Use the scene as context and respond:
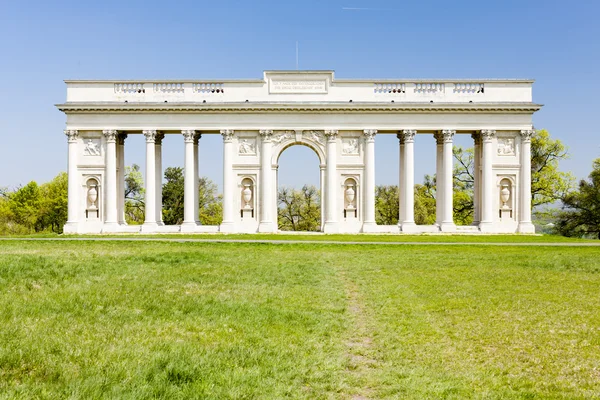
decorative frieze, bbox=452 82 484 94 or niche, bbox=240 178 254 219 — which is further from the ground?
decorative frieze, bbox=452 82 484 94

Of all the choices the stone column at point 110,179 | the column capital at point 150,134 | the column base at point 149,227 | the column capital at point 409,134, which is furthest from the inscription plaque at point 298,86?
the column base at point 149,227

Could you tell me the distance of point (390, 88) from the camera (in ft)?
181

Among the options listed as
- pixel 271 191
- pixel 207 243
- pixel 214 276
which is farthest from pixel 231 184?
pixel 214 276

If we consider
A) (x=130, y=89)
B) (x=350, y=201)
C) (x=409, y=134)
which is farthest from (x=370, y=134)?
(x=130, y=89)

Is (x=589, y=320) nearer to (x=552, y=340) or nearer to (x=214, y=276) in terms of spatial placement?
(x=552, y=340)

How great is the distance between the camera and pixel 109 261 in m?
22.8

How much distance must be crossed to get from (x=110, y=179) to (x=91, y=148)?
429cm

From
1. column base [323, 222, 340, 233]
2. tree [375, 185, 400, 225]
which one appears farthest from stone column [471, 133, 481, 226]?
tree [375, 185, 400, 225]

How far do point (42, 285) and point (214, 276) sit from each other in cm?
591

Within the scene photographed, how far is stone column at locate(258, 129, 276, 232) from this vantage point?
55188mm

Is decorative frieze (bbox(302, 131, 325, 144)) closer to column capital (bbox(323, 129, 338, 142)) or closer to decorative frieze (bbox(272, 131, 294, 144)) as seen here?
column capital (bbox(323, 129, 338, 142))

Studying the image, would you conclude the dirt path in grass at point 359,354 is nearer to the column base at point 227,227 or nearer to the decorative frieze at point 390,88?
the column base at point 227,227

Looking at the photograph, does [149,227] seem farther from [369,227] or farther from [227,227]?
[369,227]

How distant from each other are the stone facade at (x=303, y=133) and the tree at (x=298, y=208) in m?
41.5
